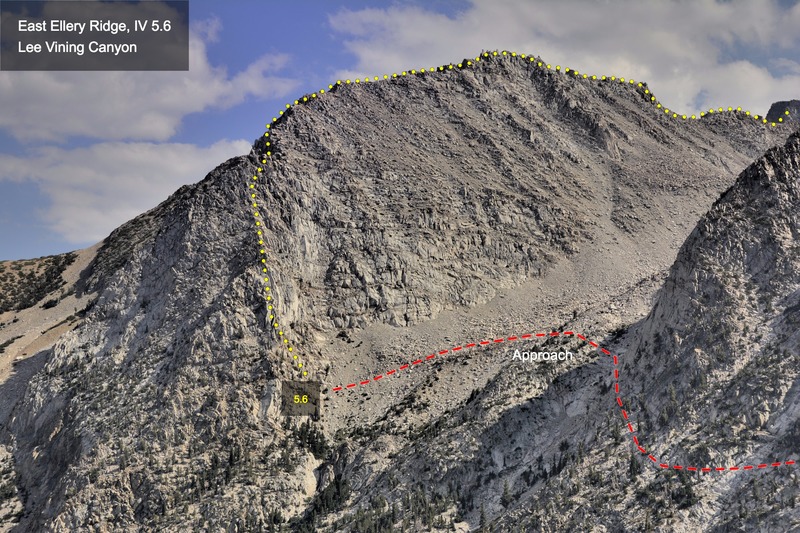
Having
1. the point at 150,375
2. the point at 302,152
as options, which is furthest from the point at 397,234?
the point at 150,375

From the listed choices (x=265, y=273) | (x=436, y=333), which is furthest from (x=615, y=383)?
(x=265, y=273)

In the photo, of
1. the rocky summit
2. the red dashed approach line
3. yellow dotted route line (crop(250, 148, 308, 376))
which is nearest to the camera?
the red dashed approach line

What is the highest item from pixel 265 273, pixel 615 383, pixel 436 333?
pixel 265 273

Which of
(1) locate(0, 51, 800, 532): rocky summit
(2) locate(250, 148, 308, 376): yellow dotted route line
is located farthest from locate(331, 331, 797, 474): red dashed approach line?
(2) locate(250, 148, 308, 376): yellow dotted route line

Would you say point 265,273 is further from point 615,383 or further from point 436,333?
point 615,383

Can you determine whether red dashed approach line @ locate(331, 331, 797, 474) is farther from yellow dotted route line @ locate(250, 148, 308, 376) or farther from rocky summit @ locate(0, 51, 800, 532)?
yellow dotted route line @ locate(250, 148, 308, 376)

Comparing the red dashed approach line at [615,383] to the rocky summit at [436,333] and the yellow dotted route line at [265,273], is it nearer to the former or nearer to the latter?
the rocky summit at [436,333]

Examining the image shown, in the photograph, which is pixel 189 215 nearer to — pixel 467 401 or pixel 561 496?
pixel 467 401

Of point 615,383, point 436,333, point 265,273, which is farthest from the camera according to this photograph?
point 436,333
